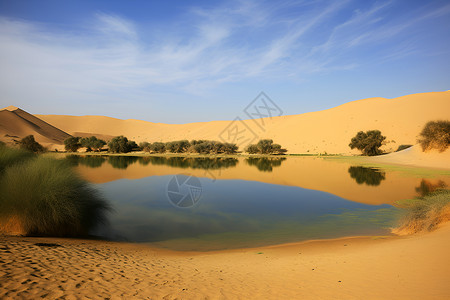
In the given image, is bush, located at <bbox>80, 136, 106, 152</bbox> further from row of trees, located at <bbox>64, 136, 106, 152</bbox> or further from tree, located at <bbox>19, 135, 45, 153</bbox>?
tree, located at <bbox>19, 135, 45, 153</bbox>

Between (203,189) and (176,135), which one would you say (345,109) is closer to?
(176,135)

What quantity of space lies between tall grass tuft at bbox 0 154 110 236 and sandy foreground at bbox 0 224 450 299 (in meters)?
1.47

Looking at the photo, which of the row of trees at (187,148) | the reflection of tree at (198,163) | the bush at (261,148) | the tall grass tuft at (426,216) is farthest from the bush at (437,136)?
the row of trees at (187,148)

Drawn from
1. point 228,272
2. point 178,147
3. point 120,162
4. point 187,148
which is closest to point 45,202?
point 228,272

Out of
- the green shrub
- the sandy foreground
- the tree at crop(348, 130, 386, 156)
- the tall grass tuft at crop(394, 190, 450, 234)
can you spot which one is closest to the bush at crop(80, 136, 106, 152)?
the green shrub

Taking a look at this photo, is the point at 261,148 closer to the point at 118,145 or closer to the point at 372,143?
the point at 372,143

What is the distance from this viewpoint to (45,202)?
728 cm

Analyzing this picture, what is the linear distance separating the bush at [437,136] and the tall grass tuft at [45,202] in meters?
36.0

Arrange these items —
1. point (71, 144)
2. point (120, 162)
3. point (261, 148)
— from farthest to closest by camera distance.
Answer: point (71, 144) → point (261, 148) → point (120, 162)

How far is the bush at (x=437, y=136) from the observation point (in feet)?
95.9

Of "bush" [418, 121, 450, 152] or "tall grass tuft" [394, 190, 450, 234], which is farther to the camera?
"bush" [418, 121, 450, 152]

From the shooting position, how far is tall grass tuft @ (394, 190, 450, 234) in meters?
8.20

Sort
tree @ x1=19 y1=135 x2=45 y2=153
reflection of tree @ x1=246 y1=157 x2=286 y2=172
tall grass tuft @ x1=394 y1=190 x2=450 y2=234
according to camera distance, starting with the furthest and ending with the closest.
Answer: reflection of tree @ x1=246 y1=157 x2=286 y2=172
tree @ x1=19 y1=135 x2=45 y2=153
tall grass tuft @ x1=394 y1=190 x2=450 y2=234

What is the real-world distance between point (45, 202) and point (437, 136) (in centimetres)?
3723
